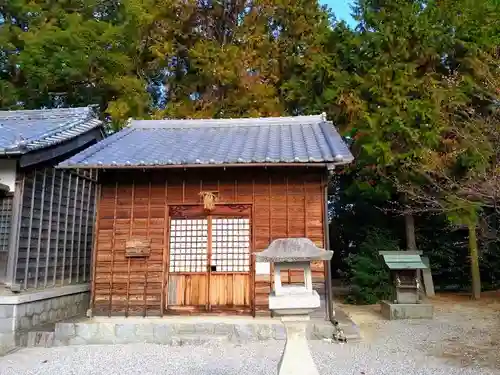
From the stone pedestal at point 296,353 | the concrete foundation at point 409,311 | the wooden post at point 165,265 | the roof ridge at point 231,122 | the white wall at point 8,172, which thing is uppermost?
the roof ridge at point 231,122

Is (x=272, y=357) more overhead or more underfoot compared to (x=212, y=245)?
more underfoot

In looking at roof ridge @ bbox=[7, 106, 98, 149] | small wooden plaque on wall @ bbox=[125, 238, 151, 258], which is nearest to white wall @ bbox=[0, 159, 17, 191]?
roof ridge @ bbox=[7, 106, 98, 149]

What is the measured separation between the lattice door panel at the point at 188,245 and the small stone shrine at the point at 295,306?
391 cm

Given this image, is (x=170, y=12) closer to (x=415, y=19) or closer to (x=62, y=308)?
(x=415, y=19)

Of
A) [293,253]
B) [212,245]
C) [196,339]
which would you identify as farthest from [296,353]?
[212,245]

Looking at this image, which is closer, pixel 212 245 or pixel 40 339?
pixel 40 339

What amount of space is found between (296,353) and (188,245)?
15.0 ft

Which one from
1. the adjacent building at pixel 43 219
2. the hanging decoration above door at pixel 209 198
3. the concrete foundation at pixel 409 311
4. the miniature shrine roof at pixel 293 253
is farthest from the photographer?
→ the concrete foundation at pixel 409 311

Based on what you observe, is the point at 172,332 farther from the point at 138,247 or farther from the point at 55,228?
the point at 55,228

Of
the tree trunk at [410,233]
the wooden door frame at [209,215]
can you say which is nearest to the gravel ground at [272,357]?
the wooden door frame at [209,215]

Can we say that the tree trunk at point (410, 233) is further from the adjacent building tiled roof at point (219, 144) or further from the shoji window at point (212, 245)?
the shoji window at point (212, 245)

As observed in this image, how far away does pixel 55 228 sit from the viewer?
31.7ft

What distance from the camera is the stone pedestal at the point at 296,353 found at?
460 cm

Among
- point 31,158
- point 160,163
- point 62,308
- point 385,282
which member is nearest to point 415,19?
point 385,282
